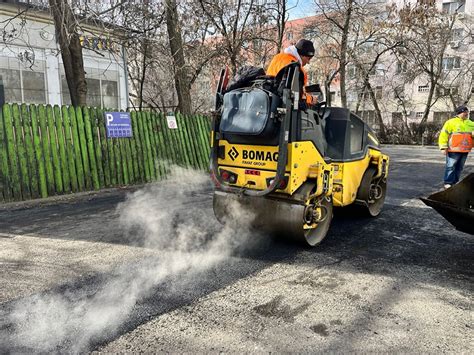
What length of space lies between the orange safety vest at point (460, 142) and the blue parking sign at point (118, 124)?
7.56 metres

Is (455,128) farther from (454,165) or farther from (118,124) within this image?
(118,124)

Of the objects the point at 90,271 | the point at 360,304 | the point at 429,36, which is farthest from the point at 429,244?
the point at 429,36

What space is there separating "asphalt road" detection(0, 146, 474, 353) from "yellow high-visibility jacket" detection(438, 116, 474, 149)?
2.83 metres

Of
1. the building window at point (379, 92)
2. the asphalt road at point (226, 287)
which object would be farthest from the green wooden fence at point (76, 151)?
the building window at point (379, 92)

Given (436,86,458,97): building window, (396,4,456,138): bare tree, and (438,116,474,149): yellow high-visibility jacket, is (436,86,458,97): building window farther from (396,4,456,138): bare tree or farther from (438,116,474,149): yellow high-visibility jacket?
(438,116,474,149): yellow high-visibility jacket

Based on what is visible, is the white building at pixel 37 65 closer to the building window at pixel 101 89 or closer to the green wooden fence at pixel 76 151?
the building window at pixel 101 89

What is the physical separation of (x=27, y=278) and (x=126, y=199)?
4137 millimetres

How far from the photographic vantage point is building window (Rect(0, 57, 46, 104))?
13570 millimetres

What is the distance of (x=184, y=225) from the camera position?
5.62m

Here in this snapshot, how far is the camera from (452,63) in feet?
116

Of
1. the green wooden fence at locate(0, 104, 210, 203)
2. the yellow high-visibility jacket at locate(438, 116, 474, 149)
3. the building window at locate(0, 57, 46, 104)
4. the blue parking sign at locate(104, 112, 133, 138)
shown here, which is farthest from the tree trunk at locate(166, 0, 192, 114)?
the yellow high-visibility jacket at locate(438, 116, 474, 149)

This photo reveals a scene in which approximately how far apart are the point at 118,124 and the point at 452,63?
36291mm

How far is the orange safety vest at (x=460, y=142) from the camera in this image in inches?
313

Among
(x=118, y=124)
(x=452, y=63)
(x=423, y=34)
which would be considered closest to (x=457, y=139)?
(x=118, y=124)
